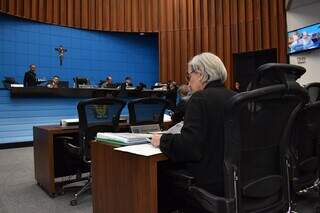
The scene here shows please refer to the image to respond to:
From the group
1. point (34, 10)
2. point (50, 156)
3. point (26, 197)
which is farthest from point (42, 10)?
point (26, 197)

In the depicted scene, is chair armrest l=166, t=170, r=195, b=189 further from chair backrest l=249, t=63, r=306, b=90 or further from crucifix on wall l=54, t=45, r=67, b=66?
crucifix on wall l=54, t=45, r=67, b=66

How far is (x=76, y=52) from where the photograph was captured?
9.50 metres

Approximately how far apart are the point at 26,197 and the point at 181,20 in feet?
27.6

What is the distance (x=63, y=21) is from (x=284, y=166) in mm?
8873

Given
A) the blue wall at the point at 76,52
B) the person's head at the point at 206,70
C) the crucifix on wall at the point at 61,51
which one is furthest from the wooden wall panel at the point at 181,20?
the person's head at the point at 206,70

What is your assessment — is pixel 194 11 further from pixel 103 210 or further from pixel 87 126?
pixel 103 210

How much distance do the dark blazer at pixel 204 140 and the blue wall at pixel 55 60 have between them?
5.00m

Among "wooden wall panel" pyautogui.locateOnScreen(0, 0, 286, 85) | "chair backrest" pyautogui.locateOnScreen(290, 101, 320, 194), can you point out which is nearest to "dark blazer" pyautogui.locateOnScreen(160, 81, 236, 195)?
"chair backrest" pyautogui.locateOnScreen(290, 101, 320, 194)

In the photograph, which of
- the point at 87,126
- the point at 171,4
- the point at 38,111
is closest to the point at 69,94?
the point at 38,111

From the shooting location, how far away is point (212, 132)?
4.70 feet

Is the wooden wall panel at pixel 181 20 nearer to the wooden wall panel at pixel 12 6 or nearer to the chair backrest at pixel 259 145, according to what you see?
the wooden wall panel at pixel 12 6

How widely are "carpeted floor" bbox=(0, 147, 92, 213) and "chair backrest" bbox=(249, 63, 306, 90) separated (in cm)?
202

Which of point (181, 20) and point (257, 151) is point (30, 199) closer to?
point (257, 151)

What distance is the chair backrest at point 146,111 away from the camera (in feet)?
9.18
